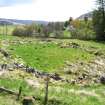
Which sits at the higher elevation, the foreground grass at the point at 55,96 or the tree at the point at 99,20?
the tree at the point at 99,20

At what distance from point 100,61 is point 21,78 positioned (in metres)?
14.8

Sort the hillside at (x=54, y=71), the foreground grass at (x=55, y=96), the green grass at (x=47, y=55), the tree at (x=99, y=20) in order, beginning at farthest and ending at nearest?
1. the tree at (x=99, y=20)
2. the green grass at (x=47, y=55)
3. the hillside at (x=54, y=71)
4. the foreground grass at (x=55, y=96)

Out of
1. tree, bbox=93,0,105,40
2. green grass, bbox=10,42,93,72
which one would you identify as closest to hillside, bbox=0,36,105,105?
green grass, bbox=10,42,93,72

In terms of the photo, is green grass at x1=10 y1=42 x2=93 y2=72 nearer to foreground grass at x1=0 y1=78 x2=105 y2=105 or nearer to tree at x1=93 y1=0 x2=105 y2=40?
foreground grass at x1=0 y1=78 x2=105 y2=105

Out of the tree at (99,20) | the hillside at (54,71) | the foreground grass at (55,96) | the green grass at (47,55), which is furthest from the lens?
the tree at (99,20)

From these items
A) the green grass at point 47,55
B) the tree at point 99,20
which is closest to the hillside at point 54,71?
the green grass at point 47,55

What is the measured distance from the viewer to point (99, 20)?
72.9 meters

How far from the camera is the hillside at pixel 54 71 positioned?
22027 millimetres

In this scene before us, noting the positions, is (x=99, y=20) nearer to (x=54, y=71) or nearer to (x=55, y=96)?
(x=54, y=71)

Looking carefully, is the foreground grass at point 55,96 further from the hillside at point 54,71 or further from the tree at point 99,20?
the tree at point 99,20

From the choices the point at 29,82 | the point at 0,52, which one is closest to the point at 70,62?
the point at 0,52

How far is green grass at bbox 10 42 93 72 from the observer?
1351 inches

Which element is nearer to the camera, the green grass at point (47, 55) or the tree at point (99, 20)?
the green grass at point (47, 55)

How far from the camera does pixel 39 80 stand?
1095 inches
